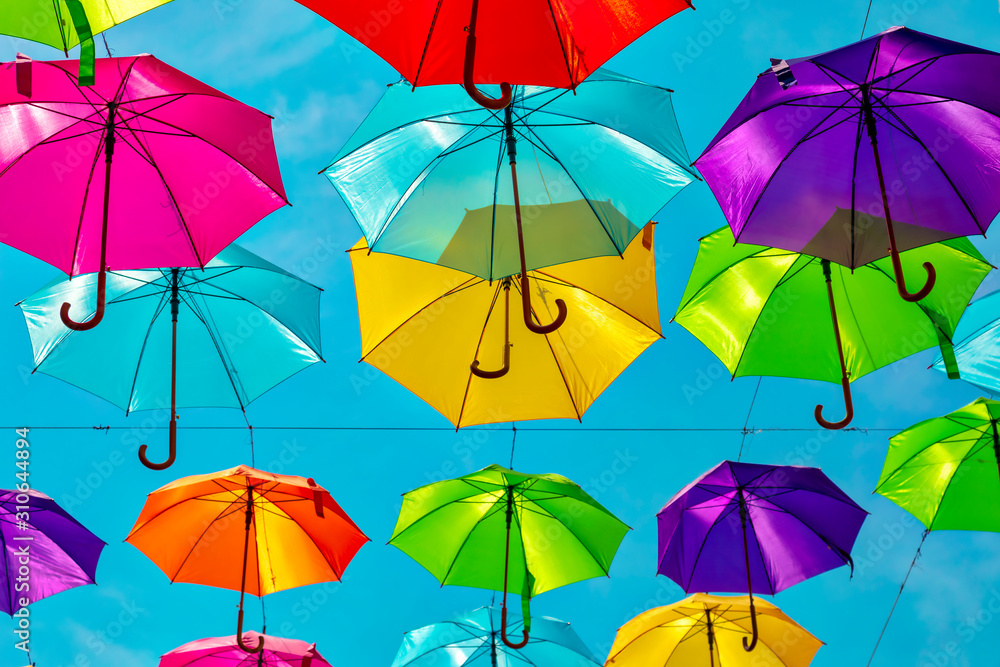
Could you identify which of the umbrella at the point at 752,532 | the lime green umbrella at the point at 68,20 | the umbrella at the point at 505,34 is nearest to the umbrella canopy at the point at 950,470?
the umbrella at the point at 752,532

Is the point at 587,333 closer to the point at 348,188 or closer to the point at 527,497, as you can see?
the point at 527,497

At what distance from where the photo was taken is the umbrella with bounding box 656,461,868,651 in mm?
8852

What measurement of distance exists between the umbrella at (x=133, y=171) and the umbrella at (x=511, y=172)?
0.80 metres

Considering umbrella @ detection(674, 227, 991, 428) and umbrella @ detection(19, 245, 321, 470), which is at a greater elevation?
umbrella @ detection(19, 245, 321, 470)

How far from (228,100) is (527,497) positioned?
5.01 meters

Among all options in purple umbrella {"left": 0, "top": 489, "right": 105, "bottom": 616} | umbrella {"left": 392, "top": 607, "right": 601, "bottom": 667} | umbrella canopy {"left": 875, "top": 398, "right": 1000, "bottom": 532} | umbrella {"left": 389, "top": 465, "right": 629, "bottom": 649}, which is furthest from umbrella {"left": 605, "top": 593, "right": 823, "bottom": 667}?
purple umbrella {"left": 0, "top": 489, "right": 105, "bottom": 616}

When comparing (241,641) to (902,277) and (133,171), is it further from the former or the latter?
(902,277)

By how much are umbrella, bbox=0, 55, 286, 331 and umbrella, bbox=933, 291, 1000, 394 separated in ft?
21.0

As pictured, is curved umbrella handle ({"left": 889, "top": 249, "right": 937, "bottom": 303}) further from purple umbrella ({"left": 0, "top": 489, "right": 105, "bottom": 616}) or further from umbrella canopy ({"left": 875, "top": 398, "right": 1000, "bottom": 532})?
purple umbrella ({"left": 0, "top": 489, "right": 105, "bottom": 616})

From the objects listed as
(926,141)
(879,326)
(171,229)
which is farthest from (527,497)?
(926,141)

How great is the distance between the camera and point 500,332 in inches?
333

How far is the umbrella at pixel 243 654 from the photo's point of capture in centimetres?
848

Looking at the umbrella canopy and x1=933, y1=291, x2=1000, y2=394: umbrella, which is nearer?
x1=933, y1=291, x2=1000, y2=394: umbrella

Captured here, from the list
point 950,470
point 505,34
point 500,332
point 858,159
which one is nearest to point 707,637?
point 950,470
